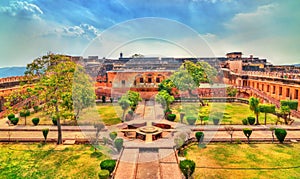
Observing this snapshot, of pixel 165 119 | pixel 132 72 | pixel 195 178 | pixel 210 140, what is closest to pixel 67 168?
pixel 195 178

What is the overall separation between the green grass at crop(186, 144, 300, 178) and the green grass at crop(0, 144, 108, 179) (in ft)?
19.4

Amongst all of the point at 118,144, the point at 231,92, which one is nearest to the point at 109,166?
the point at 118,144

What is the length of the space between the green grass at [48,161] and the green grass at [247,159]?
5.90 m

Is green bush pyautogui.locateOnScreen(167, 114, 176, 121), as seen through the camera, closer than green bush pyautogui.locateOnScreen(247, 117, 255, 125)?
No

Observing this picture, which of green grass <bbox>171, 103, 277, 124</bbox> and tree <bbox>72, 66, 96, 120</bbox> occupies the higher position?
tree <bbox>72, 66, 96, 120</bbox>

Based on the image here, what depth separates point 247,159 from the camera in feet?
47.1

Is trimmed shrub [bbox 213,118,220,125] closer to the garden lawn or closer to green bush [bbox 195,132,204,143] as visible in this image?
green bush [bbox 195,132,204,143]

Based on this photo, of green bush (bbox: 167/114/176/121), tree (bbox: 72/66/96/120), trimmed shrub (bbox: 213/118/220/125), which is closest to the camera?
tree (bbox: 72/66/96/120)

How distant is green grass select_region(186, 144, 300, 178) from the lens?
12.5 meters

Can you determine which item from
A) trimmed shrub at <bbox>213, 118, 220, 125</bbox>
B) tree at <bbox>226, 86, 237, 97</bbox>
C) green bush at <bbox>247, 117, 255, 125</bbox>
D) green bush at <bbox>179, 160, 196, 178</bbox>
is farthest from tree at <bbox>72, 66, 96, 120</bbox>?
tree at <bbox>226, 86, 237, 97</bbox>

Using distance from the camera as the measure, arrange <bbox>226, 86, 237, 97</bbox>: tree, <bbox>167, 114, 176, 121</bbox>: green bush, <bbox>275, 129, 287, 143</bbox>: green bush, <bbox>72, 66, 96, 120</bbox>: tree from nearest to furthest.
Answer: <bbox>275, 129, 287, 143</bbox>: green bush → <bbox>72, 66, 96, 120</bbox>: tree → <bbox>167, 114, 176, 121</bbox>: green bush → <bbox>226, 86, 237, 97</bbox>: tree

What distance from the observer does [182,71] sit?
29719 mm

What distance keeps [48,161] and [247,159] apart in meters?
11.8

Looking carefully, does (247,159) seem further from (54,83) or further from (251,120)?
(54,83)
